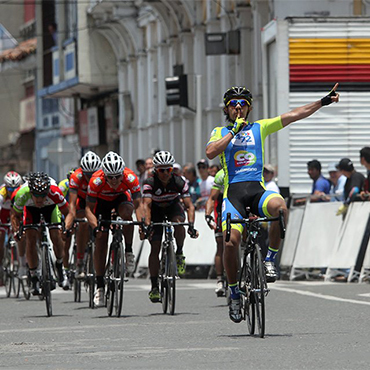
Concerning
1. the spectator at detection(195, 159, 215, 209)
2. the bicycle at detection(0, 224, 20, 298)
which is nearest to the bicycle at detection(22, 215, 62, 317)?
the bicycle at detection(0, 224, 20, 298)

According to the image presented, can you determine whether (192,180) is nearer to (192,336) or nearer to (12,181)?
(12,181)

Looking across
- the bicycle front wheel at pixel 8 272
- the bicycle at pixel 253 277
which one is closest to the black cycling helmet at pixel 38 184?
the bicycle front wheel at pixel 8 272

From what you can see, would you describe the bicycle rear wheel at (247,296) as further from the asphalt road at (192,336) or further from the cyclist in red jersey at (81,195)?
the cyclist in red jersey at (81,195)

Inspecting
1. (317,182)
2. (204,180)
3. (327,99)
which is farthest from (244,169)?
(204,180)

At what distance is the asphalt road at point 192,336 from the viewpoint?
34.2ft

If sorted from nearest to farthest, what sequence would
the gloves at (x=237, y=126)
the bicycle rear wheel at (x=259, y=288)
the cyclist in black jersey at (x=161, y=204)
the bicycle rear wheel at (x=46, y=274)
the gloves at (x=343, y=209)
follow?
the bicycle rear wheel at (x=259, y=288)
the gloves at (x=237, y=126)
the cyclist in black jersey at (x=161, y=204)
the bicycle rear wheel at (x=46, y=274)
the gloves at (x=343, y=209)

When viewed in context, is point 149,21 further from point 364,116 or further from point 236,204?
point 236,204

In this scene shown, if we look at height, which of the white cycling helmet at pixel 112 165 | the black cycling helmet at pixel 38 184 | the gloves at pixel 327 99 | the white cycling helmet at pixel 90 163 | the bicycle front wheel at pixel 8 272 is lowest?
the bicycle front wheel at pixel 8 272

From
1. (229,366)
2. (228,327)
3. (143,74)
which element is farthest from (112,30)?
(229,366)

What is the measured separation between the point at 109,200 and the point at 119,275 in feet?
3.73

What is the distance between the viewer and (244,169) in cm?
1286

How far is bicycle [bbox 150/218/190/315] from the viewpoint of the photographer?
52.6ft

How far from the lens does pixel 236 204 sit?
1272 cm

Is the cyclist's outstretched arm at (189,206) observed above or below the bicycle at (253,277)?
above
